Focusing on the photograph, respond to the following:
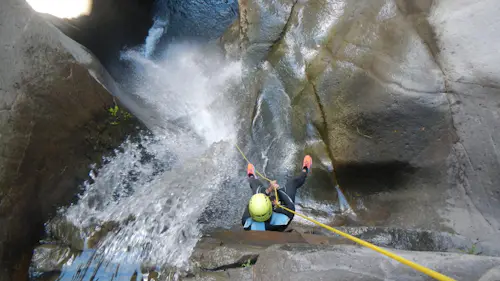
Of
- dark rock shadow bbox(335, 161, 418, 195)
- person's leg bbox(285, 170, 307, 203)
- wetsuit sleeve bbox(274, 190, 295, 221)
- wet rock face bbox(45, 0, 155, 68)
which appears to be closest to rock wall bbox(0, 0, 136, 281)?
wet rock face bbox(45, 0, 155, 68)

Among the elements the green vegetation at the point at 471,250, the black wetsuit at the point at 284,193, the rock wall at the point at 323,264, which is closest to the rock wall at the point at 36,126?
the rock wall at the point at 323,264

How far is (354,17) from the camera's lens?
4.57m

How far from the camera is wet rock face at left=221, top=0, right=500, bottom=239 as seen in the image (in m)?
3.49

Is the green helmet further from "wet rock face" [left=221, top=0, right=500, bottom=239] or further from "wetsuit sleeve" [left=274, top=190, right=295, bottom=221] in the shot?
"wet rock face" [left=221, top=0, right=500, bottom=239]

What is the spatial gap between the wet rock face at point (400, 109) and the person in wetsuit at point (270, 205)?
27 centimetres

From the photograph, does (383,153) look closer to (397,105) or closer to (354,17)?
(397,105)

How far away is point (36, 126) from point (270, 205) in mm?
3136

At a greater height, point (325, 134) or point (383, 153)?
point (325, 134)

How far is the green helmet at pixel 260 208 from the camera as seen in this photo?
3.95 meters

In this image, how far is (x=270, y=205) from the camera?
4082mm

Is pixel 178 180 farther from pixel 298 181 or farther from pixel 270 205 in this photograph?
pixel 298 181

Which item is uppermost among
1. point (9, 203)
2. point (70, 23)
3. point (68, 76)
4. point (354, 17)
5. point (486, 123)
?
point (70, 23)

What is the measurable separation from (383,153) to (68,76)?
4374 millimetres

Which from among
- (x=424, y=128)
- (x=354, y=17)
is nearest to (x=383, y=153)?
(x=424, y=128)
